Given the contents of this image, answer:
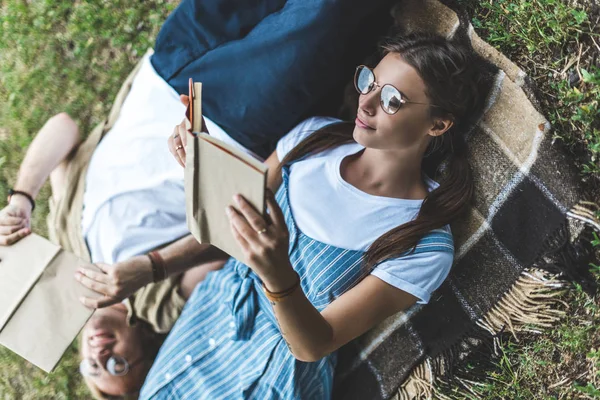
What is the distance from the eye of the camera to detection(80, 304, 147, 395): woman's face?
256cm

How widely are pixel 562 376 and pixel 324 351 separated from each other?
0.88 metres

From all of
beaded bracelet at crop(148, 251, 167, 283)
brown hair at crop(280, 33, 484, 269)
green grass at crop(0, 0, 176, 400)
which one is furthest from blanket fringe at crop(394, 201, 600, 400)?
green grass at crop(0, 0, 176, 400)

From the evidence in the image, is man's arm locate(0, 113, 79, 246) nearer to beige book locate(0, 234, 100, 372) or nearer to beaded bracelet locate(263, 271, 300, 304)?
beige book locate(0, 234, 100, 372)

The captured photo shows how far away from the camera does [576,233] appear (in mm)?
1821

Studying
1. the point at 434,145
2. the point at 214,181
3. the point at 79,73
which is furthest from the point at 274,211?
the point at 79,73

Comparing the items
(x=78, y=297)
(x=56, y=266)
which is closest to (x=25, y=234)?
(x=56, y=266)

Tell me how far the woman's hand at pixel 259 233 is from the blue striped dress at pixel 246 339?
68 centimetres

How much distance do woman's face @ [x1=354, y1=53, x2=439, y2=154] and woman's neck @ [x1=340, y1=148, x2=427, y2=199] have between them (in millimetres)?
123

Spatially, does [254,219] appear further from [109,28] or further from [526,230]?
[109,28]

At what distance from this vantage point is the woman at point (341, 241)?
179cm

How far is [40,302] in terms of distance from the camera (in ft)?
7.55

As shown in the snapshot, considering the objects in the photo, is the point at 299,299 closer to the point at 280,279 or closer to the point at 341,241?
the point at 280,279

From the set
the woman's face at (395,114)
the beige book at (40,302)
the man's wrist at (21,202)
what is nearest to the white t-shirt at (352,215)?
the woman's face at (395,114)

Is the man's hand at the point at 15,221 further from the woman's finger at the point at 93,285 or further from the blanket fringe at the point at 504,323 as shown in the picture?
the blanket fringe at the point at 504,323
